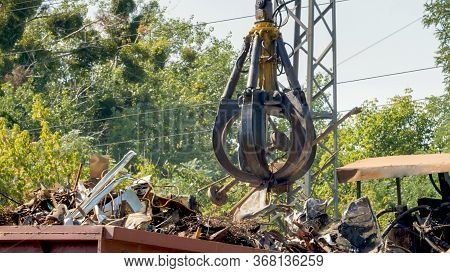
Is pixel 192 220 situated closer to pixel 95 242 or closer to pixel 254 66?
pixel 95 242

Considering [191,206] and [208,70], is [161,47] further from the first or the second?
[191,206]

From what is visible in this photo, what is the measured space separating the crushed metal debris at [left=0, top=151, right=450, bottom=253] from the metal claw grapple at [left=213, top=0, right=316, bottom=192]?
2.74 metres

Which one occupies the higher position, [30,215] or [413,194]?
[30,215]

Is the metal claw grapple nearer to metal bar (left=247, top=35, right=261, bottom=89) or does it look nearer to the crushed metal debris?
metal bar (left=247, top=35, right=261, bottom=89)

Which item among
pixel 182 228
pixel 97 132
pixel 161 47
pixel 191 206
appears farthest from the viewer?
pixel 161 47

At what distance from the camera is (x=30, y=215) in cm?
922

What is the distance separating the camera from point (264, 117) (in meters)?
12.5

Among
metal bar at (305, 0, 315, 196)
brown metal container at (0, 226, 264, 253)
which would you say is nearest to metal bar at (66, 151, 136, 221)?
brown metal container at (0, 226, 264, 253)

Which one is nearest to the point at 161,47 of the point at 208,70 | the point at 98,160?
the point at 208,70

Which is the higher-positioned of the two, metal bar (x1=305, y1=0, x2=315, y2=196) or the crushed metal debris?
metal bar (x1=305, y1=0, x2=315, y2=196)

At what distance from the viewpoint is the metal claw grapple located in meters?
12.4

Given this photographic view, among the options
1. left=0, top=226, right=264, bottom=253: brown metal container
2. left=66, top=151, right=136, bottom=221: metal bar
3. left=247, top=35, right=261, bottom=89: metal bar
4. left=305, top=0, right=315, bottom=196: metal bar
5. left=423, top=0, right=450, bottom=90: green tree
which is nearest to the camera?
left=0, top=226, right=264, bottom=253: brown metal container

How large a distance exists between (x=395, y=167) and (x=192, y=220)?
193cm

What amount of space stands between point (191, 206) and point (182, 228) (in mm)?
676
